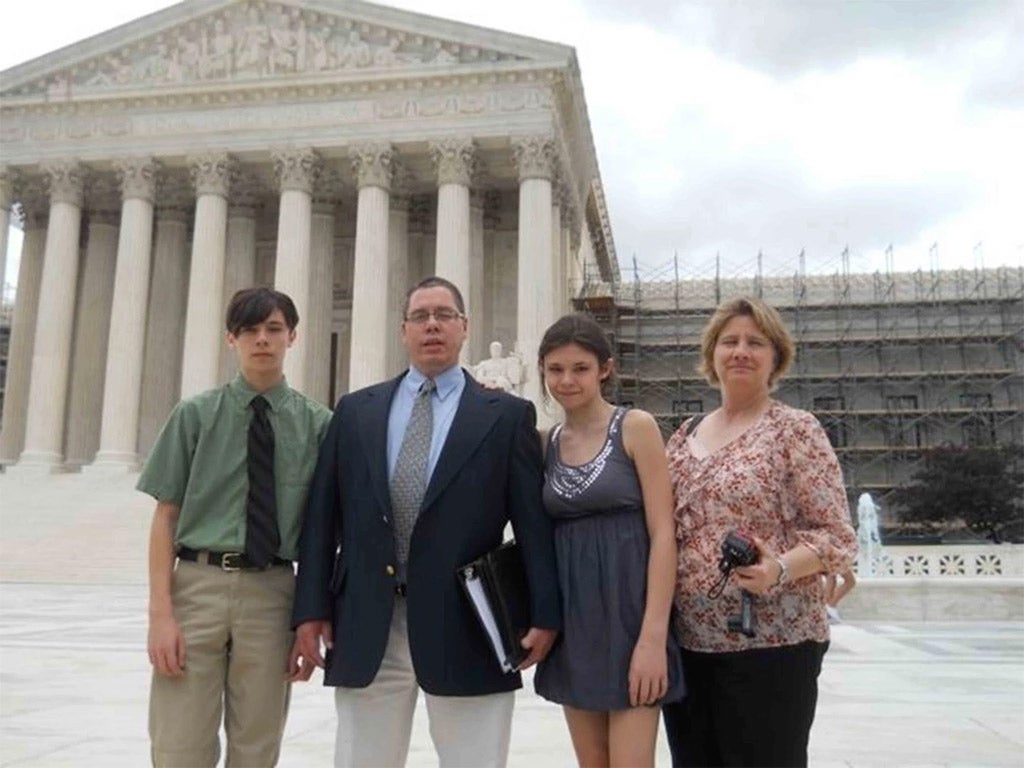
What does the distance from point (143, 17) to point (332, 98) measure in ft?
28.7

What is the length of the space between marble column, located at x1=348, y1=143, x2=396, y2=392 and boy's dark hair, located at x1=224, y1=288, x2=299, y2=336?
30702 mm

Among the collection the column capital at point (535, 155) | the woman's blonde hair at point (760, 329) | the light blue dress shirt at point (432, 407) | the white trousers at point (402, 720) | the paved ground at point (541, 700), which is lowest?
the paved ground at point (541, 700)

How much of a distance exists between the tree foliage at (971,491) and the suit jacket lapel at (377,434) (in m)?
40.2

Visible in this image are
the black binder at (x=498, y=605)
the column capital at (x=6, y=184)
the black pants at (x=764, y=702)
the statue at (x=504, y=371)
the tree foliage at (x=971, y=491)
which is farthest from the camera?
the tree foliage at (x=971, y=491)

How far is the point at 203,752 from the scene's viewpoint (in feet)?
13.3

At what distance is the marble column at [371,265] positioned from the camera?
1406 inches

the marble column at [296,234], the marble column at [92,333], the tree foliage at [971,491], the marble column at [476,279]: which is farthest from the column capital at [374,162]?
the tree foliage at [971,491]

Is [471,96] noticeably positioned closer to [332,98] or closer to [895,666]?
[332,98]

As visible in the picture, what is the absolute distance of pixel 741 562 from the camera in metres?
3.53

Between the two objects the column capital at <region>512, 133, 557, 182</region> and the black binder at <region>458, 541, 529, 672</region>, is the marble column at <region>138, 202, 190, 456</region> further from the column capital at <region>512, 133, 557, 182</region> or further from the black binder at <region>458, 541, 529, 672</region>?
the black binder at <region>458, 541, 529, 672</region>

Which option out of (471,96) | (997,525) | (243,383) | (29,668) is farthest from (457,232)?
(243,383)

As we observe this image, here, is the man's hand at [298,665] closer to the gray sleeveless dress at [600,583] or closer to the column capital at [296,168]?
the gray sleeveless dress at [600,583]

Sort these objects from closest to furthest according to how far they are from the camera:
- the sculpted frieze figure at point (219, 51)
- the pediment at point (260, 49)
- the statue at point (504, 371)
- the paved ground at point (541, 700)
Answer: the paved ground at point (541, 700)
the statue at point (504, 371)
the pediment at point (260, 49)
the sculpted frieze figure at point (219, 51)

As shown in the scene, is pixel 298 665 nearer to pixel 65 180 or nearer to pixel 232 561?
pixel 232 561
